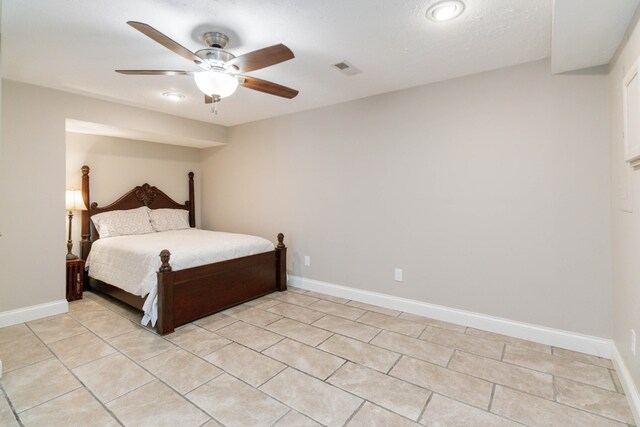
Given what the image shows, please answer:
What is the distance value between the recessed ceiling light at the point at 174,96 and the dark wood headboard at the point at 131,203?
65.7 inches

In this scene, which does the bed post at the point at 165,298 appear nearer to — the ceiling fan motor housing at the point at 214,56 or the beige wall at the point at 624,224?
the ceiling fan motor housing at the point at 214,56

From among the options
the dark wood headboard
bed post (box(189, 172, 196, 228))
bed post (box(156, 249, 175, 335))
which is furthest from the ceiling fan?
bed post (box(189, 172, 196, 228))

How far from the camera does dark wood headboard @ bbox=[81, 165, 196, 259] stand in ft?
13.4

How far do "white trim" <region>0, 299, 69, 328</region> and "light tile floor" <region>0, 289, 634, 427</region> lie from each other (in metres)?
0.12

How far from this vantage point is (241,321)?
3.04 m

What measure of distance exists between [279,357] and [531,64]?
307 cm

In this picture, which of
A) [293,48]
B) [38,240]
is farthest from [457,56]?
[38,240]

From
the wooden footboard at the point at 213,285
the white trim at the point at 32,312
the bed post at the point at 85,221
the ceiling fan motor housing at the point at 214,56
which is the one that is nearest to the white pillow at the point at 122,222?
the bed post at the point at 85,221

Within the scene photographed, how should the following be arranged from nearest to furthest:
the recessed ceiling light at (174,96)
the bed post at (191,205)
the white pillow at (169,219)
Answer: the recessed ceiling light at (174,96) → the white pillow at (169,219) → the bed post at (191,205)

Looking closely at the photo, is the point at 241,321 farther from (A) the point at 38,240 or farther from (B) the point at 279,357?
(A) the point at 38,240

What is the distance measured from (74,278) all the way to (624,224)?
507 centimetres

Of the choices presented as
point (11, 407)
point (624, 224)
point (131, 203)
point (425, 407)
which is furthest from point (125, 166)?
point (624, 224)

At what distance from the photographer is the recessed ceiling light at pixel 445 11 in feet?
5.88

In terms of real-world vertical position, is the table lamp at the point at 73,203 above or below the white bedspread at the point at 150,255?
above
